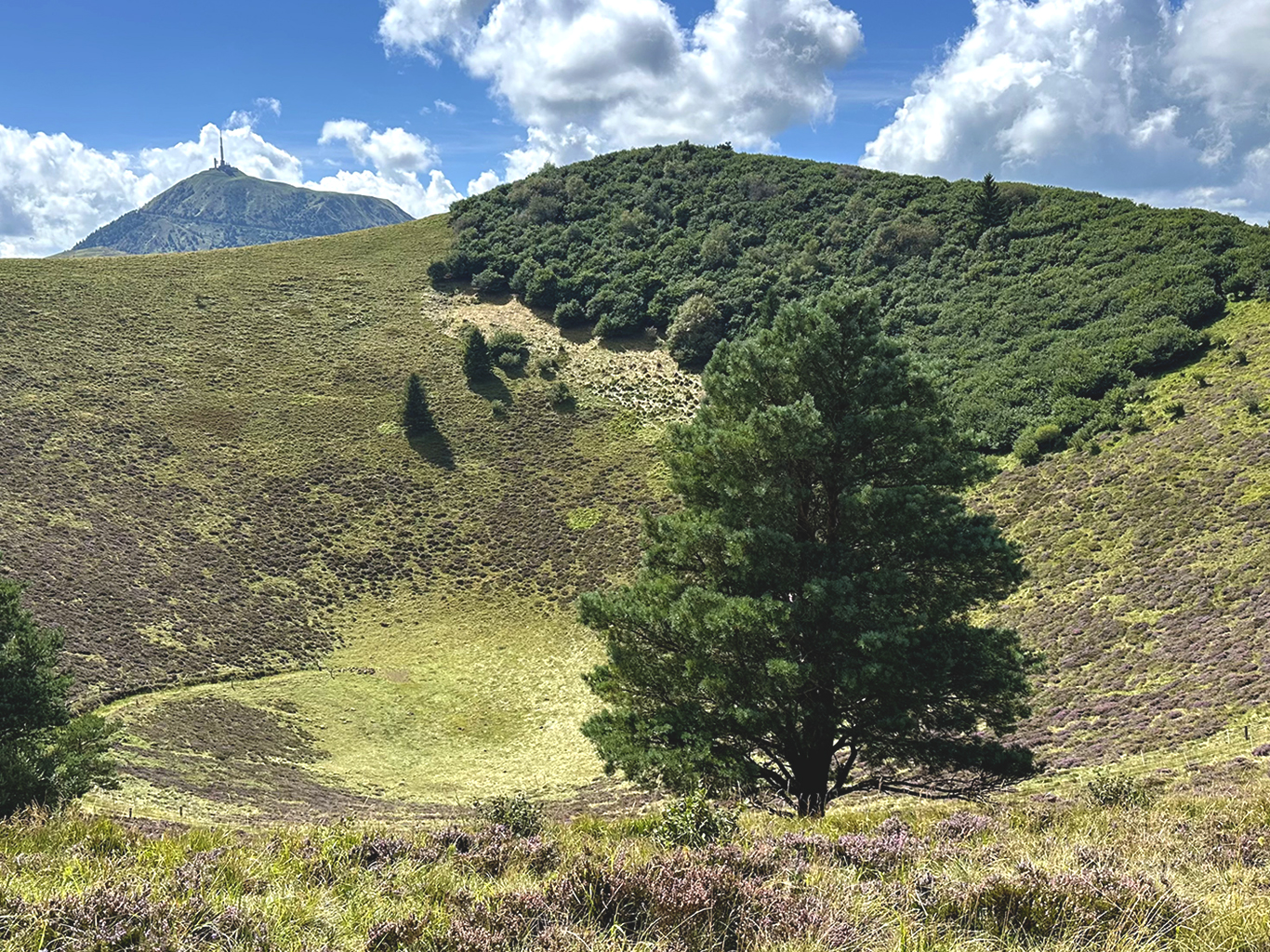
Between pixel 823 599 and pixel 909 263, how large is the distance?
227ft

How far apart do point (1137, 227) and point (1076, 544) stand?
135 ft

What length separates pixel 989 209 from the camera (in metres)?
71.1

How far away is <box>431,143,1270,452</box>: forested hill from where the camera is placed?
151ft

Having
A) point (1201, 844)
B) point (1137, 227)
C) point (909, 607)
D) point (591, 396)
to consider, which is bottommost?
point (1201, 844)

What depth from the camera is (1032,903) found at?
4.13m

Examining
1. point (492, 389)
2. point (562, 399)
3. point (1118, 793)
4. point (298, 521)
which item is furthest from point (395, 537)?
point (1118, 793)

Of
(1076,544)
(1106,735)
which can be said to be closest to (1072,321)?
(1076,544)

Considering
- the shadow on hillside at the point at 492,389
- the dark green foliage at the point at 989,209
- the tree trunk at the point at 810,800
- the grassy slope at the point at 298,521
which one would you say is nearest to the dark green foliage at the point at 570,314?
the grassy slope at the point at 298,521

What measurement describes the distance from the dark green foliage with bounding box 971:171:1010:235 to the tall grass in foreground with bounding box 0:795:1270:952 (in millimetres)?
76762

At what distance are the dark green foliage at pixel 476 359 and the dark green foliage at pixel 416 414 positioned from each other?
23.5 ft

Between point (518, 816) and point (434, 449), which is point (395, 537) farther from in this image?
point (518, 816)

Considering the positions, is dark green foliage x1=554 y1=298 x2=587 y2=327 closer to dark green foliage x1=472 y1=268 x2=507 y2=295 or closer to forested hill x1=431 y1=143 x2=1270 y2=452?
forested hill x1=431 y1=143 x2=1270 y2=452

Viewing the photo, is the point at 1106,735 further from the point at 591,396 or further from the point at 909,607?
the point at 591,396

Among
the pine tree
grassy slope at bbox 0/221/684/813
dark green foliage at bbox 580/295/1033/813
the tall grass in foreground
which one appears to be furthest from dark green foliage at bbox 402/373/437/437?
the tall grass in foreground
